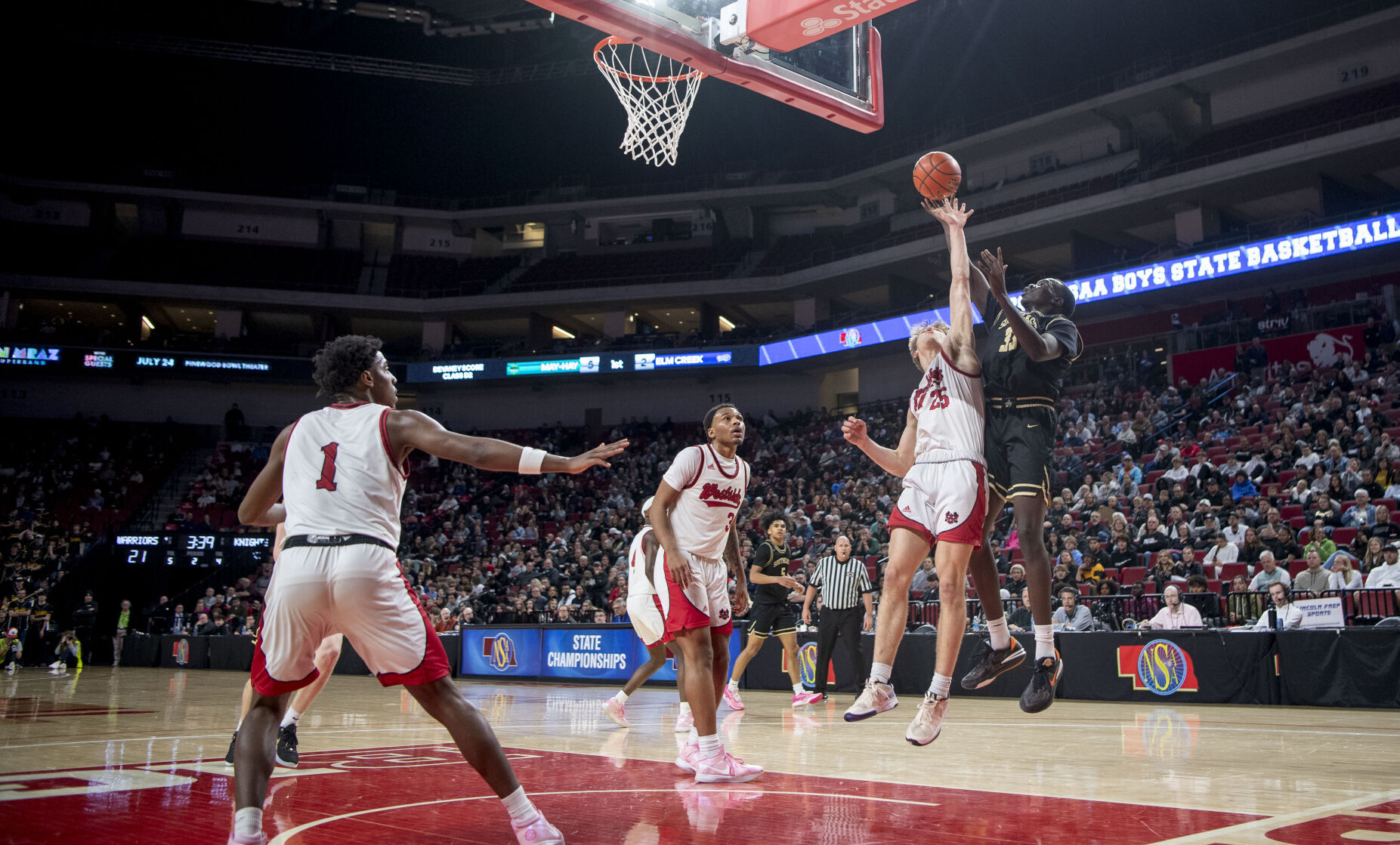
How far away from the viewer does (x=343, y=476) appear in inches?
158

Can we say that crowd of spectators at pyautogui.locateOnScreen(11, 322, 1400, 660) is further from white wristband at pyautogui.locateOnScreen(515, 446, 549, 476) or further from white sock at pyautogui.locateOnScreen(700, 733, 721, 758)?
white wristband at pyautogui.locateOnScreen(515, 446, 549, 476)

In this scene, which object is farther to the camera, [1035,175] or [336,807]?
[1035,175]

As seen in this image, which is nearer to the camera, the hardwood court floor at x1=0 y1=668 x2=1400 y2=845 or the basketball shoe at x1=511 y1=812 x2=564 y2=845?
the basketball shoe at x1=511 y1=812 x2=564 y2=845

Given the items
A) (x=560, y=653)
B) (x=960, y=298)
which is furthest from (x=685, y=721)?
(x=560, y=653)

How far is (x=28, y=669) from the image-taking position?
890 inches

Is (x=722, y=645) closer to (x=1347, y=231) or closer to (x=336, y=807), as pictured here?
(x=336, y=807)

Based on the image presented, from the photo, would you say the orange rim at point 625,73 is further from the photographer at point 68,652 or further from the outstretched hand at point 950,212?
the photographer at point 68,652

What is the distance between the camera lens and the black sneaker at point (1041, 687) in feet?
18.2

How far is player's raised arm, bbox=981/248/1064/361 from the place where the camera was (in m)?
5.26

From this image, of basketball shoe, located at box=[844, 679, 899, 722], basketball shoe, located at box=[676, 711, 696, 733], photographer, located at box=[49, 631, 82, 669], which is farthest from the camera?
photographer, located at box=[49, 631, 82, 669]

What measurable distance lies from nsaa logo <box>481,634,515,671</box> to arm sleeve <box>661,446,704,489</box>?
1311cm

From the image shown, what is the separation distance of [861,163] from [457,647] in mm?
20563

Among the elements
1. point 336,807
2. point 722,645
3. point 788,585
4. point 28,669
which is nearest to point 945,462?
point 722,645

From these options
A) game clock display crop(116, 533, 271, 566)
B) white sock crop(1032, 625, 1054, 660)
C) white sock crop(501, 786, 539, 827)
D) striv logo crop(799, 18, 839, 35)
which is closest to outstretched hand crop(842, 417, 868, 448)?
white sock crop(1032, 625, 1054, 660)
